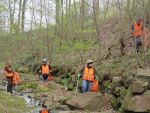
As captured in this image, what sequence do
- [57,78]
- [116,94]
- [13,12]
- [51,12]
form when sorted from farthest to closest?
1. [13,12]
2. [51,12]
3. [57,78]
4. [116,94]

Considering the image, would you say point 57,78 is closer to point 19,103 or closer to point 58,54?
point 58,54

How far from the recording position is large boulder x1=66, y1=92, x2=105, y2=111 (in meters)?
12.9

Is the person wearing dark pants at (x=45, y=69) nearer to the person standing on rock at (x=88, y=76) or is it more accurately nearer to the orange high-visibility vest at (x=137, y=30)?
the person standing on rock at (x=88, y=76)

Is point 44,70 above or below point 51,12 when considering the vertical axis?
below

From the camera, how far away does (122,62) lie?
50.9ft

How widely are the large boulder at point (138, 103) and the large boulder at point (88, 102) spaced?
219cm

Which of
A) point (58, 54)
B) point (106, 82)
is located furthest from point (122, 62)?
point (58, 54)

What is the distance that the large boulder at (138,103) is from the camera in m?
10.4

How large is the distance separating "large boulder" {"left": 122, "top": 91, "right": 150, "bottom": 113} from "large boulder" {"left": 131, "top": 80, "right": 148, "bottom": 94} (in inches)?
6.2

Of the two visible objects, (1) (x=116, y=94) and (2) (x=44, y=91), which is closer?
(1) (x=116, y=94)

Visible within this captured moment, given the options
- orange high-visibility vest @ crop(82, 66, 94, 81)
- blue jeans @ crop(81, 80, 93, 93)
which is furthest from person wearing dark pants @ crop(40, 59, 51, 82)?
orange high-visibility vest @ crop(82, 66, 94, 81)

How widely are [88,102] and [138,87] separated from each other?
2748 millimetres

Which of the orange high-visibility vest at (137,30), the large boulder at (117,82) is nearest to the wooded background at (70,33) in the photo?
the orange high-visibility vest at (137,30)

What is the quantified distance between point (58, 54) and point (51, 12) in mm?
5378
